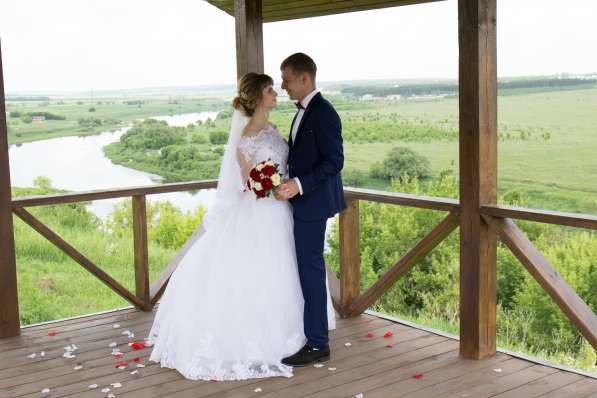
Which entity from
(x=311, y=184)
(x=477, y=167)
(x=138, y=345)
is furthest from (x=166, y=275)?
(x=477, y=167)

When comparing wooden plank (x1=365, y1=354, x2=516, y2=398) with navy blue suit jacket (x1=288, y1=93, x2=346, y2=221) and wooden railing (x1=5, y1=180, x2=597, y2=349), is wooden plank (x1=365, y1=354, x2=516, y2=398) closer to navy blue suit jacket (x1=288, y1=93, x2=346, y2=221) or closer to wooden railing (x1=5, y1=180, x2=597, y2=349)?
wooden railing (x1=5, y1=180, x2=597, y2=349)

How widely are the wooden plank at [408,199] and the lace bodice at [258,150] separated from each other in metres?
0.75

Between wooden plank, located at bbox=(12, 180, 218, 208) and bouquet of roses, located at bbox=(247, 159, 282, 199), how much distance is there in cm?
136

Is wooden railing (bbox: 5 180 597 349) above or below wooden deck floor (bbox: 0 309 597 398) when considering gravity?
above

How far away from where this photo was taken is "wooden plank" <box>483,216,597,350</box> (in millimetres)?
3468

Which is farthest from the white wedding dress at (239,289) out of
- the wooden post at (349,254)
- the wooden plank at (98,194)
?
the wooden plank at (98,194)

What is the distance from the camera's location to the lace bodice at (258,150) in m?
3.96

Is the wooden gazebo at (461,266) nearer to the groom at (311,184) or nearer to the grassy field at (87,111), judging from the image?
the groom at (311,184)

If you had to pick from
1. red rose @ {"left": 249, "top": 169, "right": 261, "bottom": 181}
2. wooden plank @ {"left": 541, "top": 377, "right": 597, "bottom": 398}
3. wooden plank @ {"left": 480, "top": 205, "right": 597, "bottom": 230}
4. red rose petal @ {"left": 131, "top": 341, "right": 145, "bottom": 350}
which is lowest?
wooden plank @ {"left": 541, "top": 377, "right": 597, "bottom": 398}

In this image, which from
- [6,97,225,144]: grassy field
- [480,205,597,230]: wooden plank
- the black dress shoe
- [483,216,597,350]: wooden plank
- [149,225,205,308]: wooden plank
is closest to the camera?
[480,205,597,230]: wooden plank

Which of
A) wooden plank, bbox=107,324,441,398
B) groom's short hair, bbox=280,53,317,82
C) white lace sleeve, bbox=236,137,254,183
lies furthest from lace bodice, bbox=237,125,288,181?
wooden plank, bbox=107,324,441,398

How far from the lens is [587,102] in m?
17.1

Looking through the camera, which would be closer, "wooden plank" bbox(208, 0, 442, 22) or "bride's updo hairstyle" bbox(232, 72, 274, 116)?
"bride's updo hairstyle" bbox(232, 72, 274, 116)

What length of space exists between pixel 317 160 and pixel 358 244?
3.86 ft
